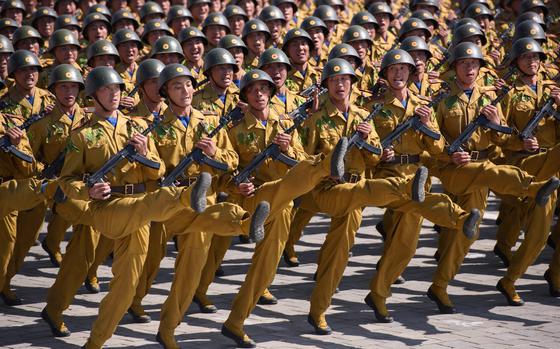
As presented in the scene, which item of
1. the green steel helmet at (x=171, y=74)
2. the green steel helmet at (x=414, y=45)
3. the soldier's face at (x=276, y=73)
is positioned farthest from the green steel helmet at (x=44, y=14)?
the green steel helmet at (x=171, y=74)

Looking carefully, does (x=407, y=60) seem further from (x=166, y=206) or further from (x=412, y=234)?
(x=166, y=206)

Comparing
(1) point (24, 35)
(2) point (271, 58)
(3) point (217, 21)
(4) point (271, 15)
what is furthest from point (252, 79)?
(4) point (271, 15)

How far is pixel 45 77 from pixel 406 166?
5.14 m

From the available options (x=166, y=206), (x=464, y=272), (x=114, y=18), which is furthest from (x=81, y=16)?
(x=166, y=206)

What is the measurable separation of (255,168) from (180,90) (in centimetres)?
88

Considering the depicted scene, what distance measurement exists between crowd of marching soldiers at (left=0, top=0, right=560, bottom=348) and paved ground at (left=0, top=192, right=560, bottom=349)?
0.62 ft

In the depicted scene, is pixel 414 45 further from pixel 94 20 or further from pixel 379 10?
pixel 94 20

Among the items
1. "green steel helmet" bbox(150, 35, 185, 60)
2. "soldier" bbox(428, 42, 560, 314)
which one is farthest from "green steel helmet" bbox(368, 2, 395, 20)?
"soldier" bbox(428, 42, 560, 314)

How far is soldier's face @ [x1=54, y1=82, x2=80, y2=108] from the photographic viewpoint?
10862mm

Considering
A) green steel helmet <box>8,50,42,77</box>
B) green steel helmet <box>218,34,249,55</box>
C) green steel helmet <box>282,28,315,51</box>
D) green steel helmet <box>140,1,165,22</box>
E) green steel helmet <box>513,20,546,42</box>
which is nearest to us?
green steel helmet <box>8,50,42,77</box>

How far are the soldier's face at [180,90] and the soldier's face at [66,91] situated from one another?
1469 millimetres

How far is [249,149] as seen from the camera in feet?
32.8

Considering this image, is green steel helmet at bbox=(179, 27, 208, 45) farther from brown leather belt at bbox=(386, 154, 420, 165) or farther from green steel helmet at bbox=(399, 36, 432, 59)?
brown leather belt at bbox=(386, 154, 420, 165)

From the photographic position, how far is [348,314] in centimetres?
1055
